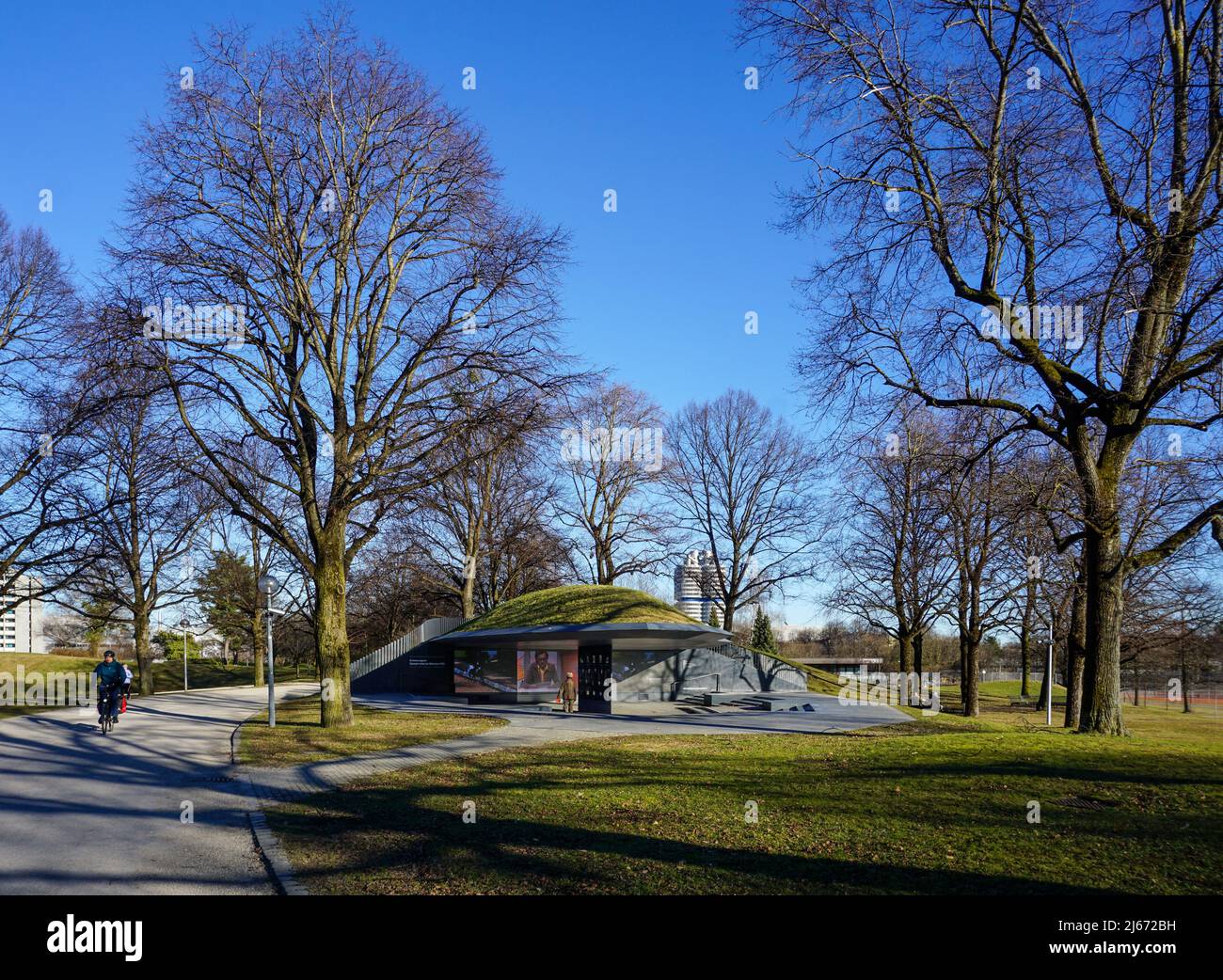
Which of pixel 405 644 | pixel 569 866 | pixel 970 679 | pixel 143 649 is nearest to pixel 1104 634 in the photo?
pixel 569 866

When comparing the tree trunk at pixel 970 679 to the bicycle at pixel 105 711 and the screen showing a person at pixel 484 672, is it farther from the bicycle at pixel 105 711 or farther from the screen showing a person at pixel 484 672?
the bicycle at pixel 105 711

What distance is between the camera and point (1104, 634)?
554 inches

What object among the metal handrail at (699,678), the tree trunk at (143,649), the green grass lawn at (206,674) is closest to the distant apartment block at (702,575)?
the metal handrail at (699,678)

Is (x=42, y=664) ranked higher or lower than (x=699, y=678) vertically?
lower

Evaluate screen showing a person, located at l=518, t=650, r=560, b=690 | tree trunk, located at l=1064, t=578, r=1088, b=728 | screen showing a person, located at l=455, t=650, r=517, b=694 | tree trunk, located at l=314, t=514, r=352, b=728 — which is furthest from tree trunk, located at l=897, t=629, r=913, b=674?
tree trunk, located at l=314, t=514, r=352, b=728

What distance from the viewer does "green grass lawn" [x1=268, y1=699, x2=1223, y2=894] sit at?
661cm

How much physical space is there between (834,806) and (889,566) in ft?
104

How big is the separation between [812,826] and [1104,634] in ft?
27.4

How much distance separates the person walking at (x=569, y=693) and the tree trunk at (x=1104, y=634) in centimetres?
2083

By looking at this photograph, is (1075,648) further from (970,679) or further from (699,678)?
(699,678)

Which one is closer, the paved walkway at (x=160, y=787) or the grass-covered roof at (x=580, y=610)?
the paved walkway at (x=160, y=787)

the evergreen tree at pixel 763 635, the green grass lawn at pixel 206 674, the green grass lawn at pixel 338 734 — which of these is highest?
the green grass lawn at pixel 338 734

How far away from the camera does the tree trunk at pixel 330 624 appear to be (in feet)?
65.8

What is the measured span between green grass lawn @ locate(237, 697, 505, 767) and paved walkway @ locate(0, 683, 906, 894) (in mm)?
566
